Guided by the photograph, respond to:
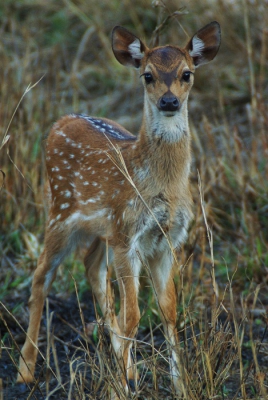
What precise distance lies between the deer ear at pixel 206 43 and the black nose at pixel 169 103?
581 mm

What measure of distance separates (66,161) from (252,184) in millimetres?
2039

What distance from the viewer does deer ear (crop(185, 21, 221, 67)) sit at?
16.1ft

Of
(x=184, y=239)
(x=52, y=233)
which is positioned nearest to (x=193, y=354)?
(x=184, y=239)

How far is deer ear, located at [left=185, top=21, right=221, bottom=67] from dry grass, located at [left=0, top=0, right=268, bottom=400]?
0.52m

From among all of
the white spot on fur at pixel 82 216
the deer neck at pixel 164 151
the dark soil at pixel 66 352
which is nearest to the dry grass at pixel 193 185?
the dark soil at pixel 66 352

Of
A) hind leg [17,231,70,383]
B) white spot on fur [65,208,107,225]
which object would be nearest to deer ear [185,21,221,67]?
white spot on fur [65,208,107,225]

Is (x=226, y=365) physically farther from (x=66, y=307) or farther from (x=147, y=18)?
(x=147, y=18)

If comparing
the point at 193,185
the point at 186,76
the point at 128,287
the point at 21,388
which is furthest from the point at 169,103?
the point at 193,185

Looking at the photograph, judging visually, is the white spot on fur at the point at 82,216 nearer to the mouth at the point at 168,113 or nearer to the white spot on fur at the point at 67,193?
the white spot on fur at the point at 67,193

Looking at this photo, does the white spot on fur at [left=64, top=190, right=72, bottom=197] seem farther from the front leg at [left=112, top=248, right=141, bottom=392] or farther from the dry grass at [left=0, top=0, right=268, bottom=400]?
the front leg at [left=112, top=248, right=141, bottom=392]

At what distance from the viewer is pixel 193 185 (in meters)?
6.87

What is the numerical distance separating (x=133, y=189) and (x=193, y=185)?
7.10ft

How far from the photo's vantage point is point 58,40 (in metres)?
10.3

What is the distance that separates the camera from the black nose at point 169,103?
4.45m
